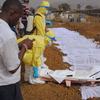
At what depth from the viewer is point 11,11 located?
3.20 m

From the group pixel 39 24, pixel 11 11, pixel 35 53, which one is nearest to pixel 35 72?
pixel 35 53

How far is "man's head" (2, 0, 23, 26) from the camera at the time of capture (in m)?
3.21

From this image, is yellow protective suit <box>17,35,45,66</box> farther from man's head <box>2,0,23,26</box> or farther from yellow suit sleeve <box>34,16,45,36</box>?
man's head <box>2,0,23,26</box>

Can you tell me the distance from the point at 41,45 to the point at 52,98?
2.93 feet


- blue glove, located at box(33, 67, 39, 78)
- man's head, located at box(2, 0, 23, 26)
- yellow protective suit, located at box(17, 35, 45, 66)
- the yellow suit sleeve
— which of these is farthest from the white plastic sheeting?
man's head, located at box(2, 0, 23, 26)

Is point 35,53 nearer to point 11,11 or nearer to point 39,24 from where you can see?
point 39,24

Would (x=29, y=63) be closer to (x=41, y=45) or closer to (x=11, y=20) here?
(x=41, y=45)

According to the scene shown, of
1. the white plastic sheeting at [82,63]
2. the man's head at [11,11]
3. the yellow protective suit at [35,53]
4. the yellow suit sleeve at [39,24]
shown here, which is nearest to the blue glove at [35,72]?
the yellow protective suit at [35,53]

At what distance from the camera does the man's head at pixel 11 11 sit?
321 centimetres

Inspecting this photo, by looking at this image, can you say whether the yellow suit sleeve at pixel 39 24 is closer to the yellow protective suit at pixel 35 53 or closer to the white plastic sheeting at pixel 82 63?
the white plastic sheeting at pixel 82 63

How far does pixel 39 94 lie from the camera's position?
606 cm

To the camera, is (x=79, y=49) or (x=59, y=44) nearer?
(x=79, y=49)

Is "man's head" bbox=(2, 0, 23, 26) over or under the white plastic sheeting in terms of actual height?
over

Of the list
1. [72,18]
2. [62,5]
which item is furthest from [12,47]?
[62,5]
